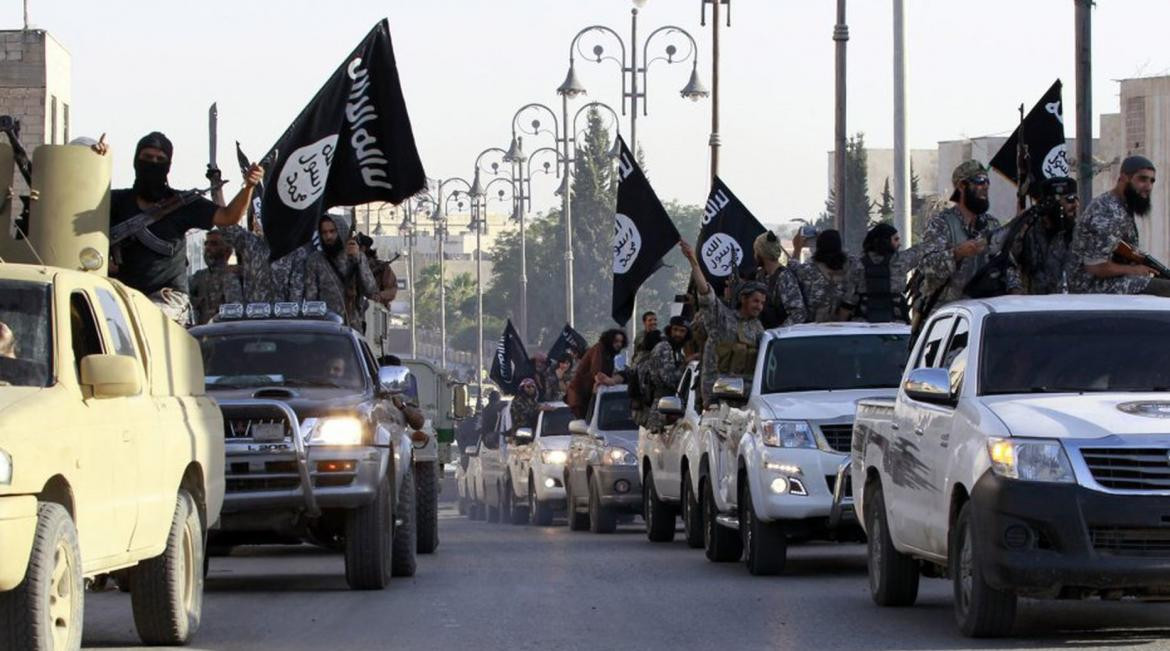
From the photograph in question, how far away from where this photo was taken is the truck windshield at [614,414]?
26.9 meters

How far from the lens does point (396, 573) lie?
1691 cm

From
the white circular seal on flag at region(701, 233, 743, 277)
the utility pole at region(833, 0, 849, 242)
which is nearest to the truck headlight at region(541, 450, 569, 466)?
the white circular seal on flag at region(701, 233, 743, 277)

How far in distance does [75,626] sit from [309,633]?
9.67 feet

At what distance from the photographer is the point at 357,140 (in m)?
19.9

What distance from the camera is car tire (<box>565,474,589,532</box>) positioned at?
27969 mm

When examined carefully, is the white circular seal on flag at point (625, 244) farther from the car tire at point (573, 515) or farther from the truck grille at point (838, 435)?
the truck grille at point (838, 435)

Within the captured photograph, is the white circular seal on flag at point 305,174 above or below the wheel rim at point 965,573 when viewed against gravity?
above

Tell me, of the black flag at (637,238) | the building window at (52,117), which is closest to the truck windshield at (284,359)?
the black flag at (637,238)

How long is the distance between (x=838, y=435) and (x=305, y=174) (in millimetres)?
5441

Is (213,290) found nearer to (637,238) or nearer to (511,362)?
(637,238)

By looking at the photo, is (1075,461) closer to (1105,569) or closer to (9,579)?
(1105,569)

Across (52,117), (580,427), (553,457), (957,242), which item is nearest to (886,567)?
(957,242)

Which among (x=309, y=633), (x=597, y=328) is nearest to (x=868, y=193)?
(x=597, y=328)

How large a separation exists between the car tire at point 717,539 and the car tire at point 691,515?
1408 mm
